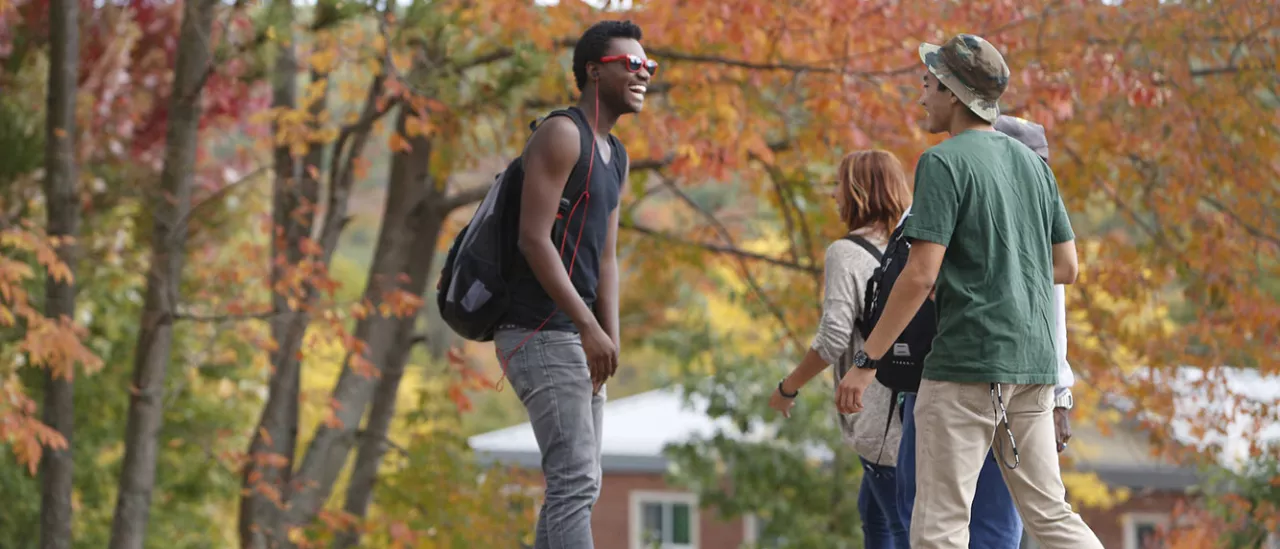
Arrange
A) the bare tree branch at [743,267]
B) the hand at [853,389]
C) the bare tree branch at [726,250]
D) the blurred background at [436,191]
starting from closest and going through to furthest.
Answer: the hand at [853,389], the blurred background at [436,191], the bare tree branch at [726,250], the bare tree branch at [743,267]

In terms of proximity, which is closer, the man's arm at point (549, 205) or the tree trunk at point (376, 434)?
the man's arm at point (549, 205)

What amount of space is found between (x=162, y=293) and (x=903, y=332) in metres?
5.96

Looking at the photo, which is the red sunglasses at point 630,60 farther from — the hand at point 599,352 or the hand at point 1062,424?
the hand at point 1062,424

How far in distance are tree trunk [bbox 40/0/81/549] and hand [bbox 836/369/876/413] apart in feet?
18.8

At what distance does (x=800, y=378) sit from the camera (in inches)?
152

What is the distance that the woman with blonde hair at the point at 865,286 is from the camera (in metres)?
4.00

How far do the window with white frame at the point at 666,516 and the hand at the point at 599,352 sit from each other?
1928cm

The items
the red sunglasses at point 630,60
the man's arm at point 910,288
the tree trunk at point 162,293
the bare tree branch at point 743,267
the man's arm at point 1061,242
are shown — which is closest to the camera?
the man's arm at point 910,288

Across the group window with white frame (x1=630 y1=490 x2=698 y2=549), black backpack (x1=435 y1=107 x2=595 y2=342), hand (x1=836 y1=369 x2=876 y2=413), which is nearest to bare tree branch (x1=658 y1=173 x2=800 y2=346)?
black backpack (x1=435 y1=107 x2=595 y2=342)

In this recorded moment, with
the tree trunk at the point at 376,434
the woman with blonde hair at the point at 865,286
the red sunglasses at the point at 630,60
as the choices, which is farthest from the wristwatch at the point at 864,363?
the tree trunk at the point at 376,434

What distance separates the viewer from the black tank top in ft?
12.3

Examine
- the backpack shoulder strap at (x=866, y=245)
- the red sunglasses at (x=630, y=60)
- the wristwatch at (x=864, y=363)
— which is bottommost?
the wristwatch at (x=864, y=363)

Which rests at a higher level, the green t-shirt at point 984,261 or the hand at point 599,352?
the green t-shirt at point 984,261

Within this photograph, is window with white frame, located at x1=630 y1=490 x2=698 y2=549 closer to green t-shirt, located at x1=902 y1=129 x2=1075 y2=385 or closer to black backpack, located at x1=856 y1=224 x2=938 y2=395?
black backpack, located at x1=856 y1=224 x2=938 y2=395
